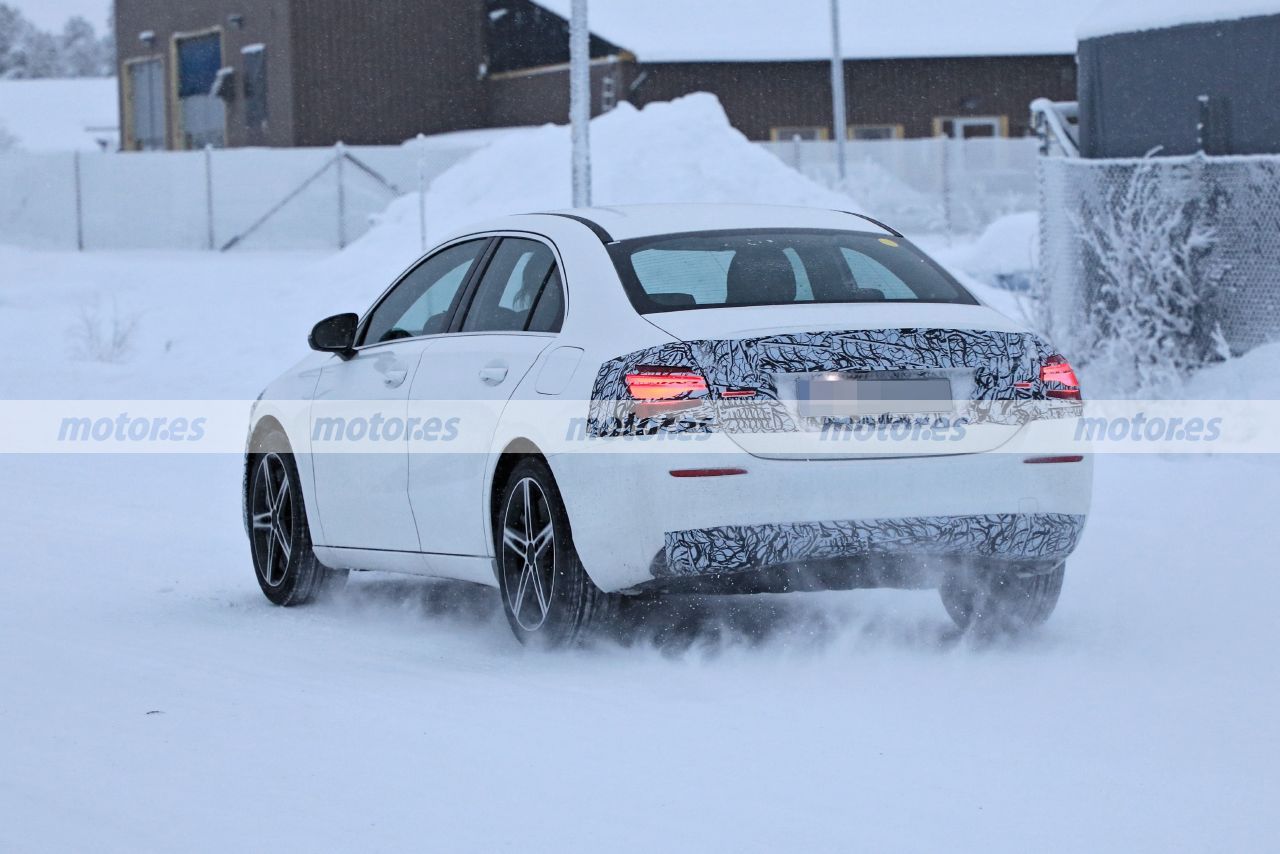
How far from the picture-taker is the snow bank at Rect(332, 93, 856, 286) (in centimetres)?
2858

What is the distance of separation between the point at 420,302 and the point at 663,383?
2183mm

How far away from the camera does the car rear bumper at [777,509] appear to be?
6.44 m

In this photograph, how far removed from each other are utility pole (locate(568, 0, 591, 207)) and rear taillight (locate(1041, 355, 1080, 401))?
11.6 metres

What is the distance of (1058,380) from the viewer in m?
6.87

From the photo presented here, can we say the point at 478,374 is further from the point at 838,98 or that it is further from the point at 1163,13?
the point at 838,98

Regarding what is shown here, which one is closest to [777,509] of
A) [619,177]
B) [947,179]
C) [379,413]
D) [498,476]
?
[498,476]

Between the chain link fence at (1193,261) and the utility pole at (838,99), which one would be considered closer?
the chain link fence at (1193,261)

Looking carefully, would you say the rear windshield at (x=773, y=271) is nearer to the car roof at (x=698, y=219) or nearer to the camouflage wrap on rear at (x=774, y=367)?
the car roof at (x=698, y=219)

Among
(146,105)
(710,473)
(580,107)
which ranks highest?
(146,105)

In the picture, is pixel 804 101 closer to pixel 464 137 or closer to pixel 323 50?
pixel 464 137

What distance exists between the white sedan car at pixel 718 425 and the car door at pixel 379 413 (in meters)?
0.02

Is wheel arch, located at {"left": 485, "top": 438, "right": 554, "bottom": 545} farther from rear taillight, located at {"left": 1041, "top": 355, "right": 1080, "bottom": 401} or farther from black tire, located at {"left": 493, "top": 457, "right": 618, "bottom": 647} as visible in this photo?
rear taillight, located at {"left": 1041, "top": 355, "right": 1080, "bottom": 401}

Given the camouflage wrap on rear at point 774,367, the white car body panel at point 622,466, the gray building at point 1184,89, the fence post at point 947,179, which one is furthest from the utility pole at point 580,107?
the fence post at point 947,179

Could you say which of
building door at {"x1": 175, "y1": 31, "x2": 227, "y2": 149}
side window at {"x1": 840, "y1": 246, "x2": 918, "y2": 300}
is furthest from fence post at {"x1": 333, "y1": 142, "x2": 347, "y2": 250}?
side window at {"x1": 840, "y1": 246, "x2": 918, "y2": 300}
